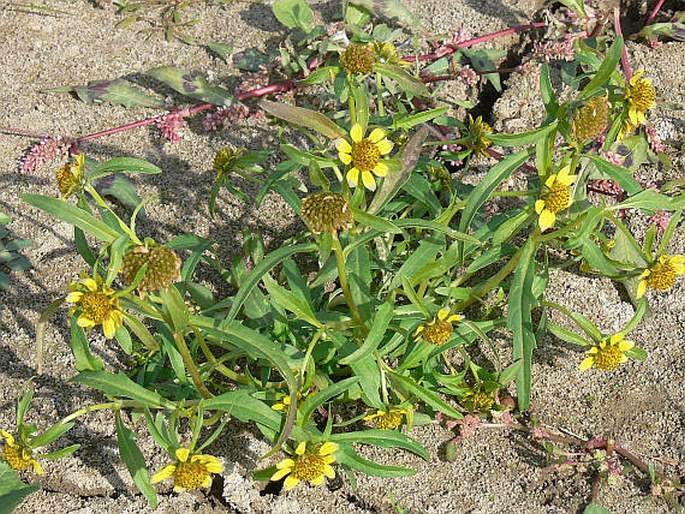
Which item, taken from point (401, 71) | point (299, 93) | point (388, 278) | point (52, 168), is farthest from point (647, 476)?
point (52, 168)

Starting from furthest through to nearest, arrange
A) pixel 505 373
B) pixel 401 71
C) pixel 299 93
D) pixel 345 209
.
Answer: pixel 299 93 → pixel 401 71 → pixel 505 373 → pixel 345 209

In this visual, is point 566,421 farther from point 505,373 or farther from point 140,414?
point 140,414

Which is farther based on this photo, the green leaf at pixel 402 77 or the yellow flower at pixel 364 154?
the green leaf at pixel 402 77

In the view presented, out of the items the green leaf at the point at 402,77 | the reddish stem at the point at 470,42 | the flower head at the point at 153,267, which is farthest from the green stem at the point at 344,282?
the reddish stem at the point at 470,42

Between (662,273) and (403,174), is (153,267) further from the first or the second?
(662,273)

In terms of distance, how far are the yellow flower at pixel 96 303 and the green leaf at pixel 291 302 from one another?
0.35 m

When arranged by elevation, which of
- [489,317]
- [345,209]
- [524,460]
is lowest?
[524,460]

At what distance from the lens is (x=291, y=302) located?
192cm

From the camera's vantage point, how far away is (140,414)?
2100 mm

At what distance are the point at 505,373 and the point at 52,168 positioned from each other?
1.58m

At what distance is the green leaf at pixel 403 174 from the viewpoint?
73.8 inches

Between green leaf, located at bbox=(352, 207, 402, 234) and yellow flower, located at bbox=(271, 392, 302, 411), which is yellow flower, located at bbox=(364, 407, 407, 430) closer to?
yellow flower, located at bbox=(271, 392, 302, 411)

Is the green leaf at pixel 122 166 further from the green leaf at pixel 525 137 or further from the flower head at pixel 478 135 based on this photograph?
the flower head at pixel 478 135

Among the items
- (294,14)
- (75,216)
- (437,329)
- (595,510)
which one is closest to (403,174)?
(437,329)
